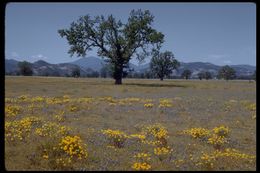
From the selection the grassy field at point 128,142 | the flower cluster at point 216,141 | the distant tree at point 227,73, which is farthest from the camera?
the distant tree at point 227,73

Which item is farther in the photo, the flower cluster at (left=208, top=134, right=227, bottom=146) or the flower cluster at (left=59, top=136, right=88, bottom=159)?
the flower cluster at (left=208, top=134, right=227, bottom=146)

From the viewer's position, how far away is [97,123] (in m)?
18.3

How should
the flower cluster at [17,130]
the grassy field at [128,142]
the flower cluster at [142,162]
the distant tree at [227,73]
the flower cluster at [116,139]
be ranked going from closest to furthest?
1. the flower cluster at [142,162]
2. the grassy field at [128,142]
3. the flower cluster at [116,139]
4. the flower cluster at [17,130]
5. the distant tree at [227,73]

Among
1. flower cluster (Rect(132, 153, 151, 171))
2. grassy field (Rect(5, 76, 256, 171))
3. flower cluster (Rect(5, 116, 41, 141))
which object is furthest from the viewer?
flower cluster (Rect(5, 116, 41, 141))

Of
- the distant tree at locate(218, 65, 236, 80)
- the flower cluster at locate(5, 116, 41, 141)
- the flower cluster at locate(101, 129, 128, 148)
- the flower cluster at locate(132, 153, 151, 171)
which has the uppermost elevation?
the distant tree at locate(218, 65, 236, 80)

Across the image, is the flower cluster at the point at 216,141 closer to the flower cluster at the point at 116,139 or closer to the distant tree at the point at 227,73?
the flower cluster at the point at 116,139

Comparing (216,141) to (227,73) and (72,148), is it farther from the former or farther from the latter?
(227,73)

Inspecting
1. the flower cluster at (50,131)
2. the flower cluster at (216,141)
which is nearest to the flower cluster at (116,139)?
the flower cluster at (50,131)

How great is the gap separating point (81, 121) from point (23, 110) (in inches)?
198

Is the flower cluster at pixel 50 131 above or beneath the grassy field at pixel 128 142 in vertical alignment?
above

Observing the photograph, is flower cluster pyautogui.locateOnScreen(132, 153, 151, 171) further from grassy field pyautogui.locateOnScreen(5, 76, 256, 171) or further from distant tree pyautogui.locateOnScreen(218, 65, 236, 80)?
distant tree pyautogui.locateOnScreen(218, 65, 236, 80)

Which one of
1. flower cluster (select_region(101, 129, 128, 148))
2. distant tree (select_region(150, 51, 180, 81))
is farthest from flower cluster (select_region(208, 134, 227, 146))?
distant tree (select_region(150, 51, 180, 81))

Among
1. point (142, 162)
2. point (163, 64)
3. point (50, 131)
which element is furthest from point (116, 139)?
point (163, 64)

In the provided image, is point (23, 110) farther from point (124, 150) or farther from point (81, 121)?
point (124, 150)
